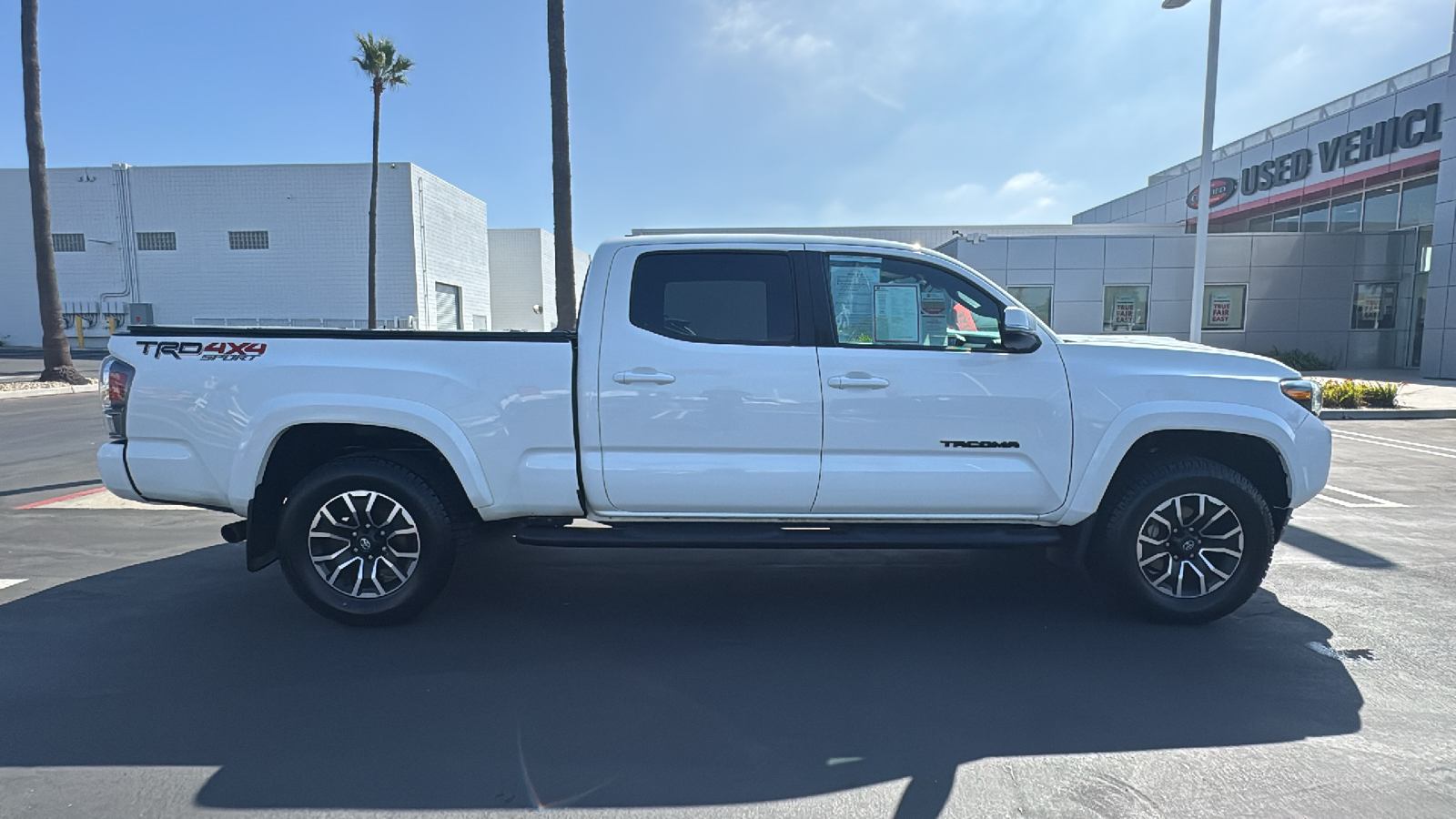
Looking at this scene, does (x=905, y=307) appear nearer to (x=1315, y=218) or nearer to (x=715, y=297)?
(x=715, y=297)

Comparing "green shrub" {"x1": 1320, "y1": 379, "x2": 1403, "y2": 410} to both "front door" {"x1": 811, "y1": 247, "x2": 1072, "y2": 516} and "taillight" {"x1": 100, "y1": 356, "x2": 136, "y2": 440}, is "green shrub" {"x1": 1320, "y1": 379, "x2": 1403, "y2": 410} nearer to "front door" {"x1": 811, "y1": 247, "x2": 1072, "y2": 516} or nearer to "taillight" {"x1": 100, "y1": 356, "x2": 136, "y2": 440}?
"front door" {"x1": 811, "y1": 247, "x2": 1072, "y2": 516}

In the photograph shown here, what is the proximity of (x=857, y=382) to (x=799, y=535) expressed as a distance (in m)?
0.84

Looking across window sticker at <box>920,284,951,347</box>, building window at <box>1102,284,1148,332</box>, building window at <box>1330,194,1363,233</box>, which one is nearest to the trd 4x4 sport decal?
window sticker at <box>920,284,951,347</box>

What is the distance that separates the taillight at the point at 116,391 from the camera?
380 cm

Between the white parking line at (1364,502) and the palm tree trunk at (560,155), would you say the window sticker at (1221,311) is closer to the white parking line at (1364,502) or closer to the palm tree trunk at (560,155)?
the white parking line at (1364,502)

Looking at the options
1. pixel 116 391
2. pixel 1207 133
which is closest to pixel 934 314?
pixel 116 391

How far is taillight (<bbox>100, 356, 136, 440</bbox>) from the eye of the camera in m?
3.80

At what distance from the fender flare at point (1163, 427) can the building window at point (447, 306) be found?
38433mm

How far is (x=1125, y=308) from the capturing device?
836 inches

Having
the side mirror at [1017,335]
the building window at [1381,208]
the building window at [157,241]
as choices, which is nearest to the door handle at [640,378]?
the side mirror at [1017,335]

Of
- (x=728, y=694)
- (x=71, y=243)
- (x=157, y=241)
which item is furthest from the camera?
(x=71, y=243)

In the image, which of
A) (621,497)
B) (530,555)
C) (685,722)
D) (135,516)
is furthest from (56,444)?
(685,722)

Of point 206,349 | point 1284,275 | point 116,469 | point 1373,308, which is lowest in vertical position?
point 116,469

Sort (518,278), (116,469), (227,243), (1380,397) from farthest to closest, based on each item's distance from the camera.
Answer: (518,278) → (227,243) → (1380,397) → (116,469)
